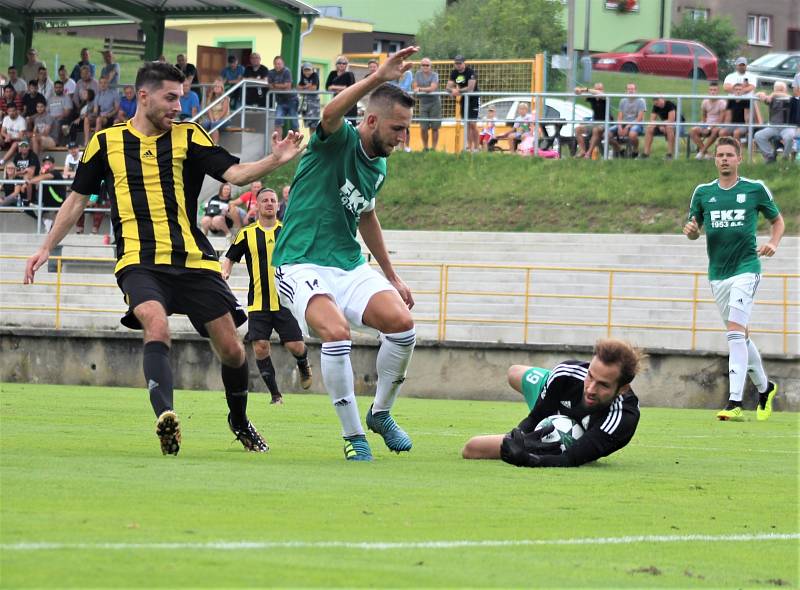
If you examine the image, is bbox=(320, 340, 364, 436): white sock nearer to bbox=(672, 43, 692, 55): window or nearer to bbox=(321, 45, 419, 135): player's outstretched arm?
→ bbox=(321, 45, 419, 135): player's outstretched arm

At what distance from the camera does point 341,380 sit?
872cm

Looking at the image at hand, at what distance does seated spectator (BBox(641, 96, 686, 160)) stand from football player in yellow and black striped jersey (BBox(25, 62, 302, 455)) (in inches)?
839

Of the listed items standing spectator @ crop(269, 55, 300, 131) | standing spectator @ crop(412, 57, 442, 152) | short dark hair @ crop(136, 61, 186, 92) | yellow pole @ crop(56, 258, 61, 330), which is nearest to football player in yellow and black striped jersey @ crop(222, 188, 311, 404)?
yellow pole @ crop(56, 258, 61, 330)

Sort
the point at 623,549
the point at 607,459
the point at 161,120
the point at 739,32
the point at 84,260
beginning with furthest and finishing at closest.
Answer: the point at 739,32 < the point at 84,260 < the point at 607,459 < the point at 161,120 < the point at 623,549

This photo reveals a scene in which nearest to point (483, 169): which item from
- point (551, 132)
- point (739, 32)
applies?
point (551, 132)

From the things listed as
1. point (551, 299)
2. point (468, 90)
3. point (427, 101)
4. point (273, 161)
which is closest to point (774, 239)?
point (273, 161)

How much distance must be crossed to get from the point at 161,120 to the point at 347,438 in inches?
86.0

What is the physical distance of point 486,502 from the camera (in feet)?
22.7

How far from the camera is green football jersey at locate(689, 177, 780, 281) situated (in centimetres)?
1432

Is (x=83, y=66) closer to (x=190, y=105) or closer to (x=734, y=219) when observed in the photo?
(x=190, y=105)

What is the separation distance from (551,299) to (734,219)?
8.06 meters

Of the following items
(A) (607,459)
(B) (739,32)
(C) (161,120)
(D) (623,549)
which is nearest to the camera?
(D) (623,549)

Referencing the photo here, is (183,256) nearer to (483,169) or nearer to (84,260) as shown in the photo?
(84,260)

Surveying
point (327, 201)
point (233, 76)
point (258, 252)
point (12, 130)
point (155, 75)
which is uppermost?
point (233, 76)
